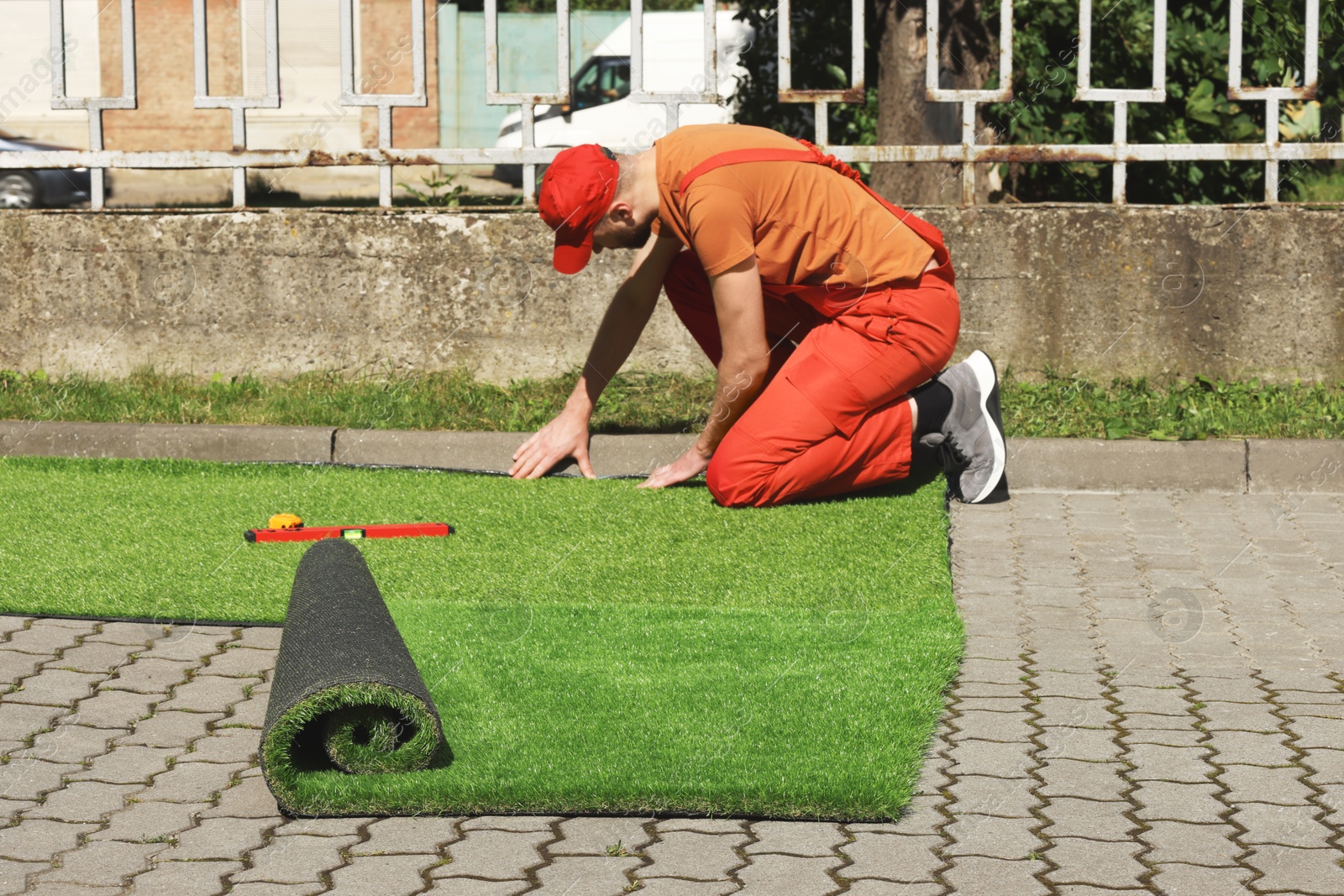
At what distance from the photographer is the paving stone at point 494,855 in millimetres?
2457

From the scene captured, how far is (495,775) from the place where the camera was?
2779 mm

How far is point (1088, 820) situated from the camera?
8.81 feet

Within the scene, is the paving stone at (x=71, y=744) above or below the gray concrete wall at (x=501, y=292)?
below

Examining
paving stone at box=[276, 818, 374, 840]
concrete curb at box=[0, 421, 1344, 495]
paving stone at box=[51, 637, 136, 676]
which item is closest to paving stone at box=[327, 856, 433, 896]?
paving stone at box=[276, 818, 374, 840]

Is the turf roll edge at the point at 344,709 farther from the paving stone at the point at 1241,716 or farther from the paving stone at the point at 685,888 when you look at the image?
the paving stone at the point at 1241,716

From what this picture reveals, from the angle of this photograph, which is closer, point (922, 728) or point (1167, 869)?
point (1167, 869)

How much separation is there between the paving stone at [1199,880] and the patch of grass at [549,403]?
146 inches

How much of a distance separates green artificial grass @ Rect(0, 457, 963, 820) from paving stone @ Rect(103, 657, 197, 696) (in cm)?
33

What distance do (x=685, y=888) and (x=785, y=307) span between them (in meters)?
3.15

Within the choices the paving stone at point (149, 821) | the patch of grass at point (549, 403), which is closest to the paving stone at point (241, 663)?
the paving stone at point (149, 821)

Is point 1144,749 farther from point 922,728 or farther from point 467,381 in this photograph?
point 467,381

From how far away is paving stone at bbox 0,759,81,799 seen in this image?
9.12 ft

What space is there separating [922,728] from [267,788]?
4.31 ft

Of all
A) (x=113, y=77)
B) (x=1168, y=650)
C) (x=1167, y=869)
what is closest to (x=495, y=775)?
(x=1167, y=869)
